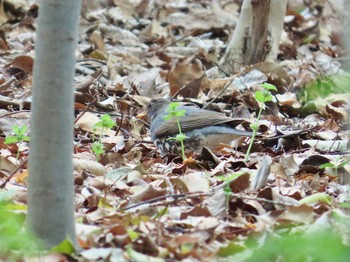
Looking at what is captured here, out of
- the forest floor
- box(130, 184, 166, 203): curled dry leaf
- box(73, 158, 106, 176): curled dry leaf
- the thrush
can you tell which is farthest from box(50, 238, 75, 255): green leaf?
the thrush

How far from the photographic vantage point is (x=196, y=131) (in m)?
6.50

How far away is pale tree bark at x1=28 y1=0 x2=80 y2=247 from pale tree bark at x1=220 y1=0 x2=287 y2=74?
5.59 meters

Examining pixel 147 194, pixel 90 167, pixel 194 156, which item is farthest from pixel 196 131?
pixel 147 194

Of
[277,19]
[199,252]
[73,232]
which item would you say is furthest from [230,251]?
[277,19]

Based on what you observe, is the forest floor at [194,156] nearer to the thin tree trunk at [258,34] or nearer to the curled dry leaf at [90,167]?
the curled dry leaf at [90,167]

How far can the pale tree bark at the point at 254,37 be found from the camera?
8695 millimetres

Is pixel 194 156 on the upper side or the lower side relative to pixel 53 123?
lower

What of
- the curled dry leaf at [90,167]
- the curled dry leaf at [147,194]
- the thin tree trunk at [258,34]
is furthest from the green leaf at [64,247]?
the thin tree trunk at [258,34]

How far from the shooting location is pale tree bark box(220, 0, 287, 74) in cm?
870

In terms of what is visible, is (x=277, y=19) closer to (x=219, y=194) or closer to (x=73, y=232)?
(x=219, y=194)

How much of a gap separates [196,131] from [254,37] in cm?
257

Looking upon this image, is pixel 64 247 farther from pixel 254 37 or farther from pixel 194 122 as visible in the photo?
pixel 254 37

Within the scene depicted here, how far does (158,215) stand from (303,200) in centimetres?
83

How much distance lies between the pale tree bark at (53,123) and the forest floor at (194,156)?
0.15 meters
